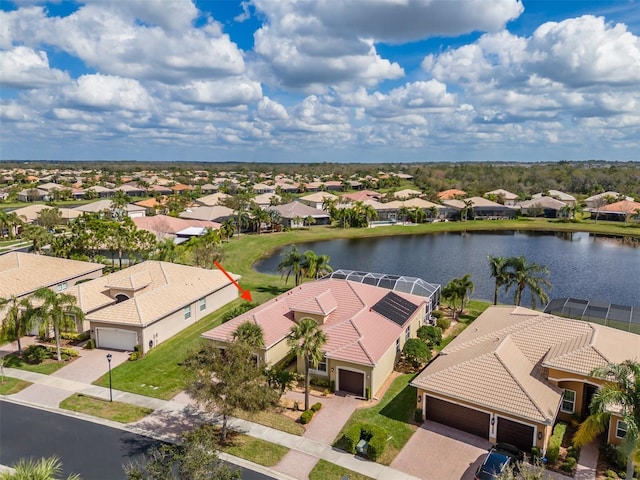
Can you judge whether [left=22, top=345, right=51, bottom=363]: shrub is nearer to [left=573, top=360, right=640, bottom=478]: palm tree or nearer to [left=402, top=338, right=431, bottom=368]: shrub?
[left=402, top=338, right=431, bottom=368]: shrub

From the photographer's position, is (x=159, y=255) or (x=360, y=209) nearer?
(x=159, y=255)

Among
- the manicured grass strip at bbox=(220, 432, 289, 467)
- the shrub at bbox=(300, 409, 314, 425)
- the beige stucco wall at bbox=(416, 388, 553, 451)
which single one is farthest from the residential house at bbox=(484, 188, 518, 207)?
the manicured grass strip at bbox=(220, 432, 289, 467)

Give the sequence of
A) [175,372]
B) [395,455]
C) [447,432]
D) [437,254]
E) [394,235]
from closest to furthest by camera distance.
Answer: [395,455]
[447,432]
[175,372]
[437,254]
[394,235]

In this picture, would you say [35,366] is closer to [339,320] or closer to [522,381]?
→ [339,320]

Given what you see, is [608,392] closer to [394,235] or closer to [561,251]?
[561,251]

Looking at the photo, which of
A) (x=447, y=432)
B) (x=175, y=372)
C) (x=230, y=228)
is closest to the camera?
(x=447, y=432)

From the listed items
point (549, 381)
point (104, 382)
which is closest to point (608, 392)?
point (549, 381)

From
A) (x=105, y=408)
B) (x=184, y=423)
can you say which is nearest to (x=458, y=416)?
(x=184, y=423)
